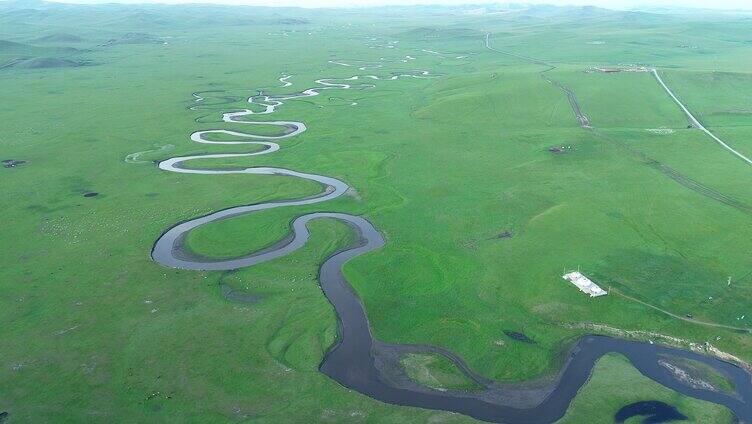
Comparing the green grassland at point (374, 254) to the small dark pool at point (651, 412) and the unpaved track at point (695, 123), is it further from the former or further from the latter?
the unpaved track at point (695, 123)

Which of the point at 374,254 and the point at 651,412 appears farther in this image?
the point at 374,254

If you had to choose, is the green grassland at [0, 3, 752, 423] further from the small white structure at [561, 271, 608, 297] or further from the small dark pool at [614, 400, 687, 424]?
the small white structure at [561, 271, 608, 297]

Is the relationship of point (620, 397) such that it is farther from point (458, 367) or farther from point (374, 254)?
point (374, 254)

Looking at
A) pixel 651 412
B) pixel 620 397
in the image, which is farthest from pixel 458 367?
pixel 651 412

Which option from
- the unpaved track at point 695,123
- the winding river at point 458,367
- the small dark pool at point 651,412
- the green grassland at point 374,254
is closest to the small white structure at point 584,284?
the green grassland at point 374,254

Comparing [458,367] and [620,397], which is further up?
[458,367]

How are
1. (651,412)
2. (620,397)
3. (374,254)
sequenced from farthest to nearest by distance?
(374,254) < (620,397) < (651,412)

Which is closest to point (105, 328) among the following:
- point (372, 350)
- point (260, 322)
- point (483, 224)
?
point (260, 322)

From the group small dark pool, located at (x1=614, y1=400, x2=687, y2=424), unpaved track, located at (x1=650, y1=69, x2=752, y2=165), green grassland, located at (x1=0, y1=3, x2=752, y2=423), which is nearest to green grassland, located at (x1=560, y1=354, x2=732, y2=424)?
green grassland, located at (x1=0, y1=3, x2=752, y2=423)
